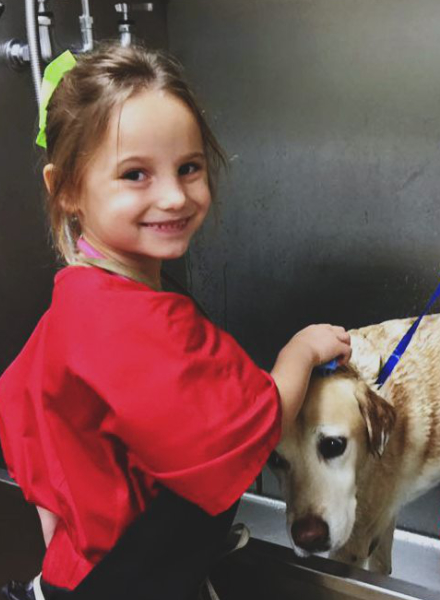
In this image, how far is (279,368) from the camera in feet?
3.25

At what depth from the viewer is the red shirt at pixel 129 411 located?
0.83 metres

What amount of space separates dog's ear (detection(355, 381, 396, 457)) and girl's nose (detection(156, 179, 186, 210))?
0.49 metres

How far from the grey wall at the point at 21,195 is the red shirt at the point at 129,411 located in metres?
0.63

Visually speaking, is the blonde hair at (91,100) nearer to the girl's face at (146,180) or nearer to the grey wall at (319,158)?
the girl's face at (146,180)

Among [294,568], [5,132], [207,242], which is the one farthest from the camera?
[207,242]

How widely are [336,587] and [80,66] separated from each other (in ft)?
2.89

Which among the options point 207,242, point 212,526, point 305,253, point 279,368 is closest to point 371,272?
point 305,253

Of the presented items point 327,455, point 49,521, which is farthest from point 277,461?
point 49,521

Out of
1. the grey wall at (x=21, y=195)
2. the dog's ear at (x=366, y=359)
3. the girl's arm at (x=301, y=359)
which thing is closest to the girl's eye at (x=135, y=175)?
the girl's arm at (x=301, y=359)

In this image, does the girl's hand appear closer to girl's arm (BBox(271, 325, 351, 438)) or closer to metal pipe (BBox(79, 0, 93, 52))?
girl's arm (BBox(271, 325, 351, 438))

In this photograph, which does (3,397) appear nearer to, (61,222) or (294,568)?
(61,222)

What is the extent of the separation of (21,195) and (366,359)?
86cm

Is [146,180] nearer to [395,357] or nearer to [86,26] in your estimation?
[395,357]

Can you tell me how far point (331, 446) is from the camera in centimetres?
117
